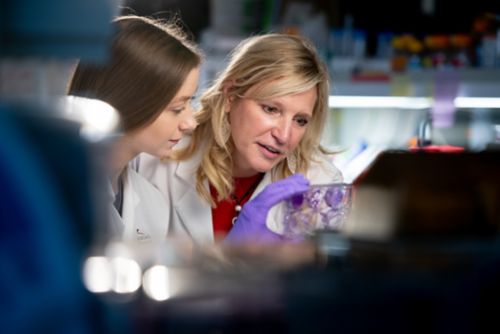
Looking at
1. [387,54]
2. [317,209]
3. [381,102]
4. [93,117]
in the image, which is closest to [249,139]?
[317,209]

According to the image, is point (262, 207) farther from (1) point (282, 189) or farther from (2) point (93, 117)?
(2) point (93, 117)

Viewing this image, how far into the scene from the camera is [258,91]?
2359 mm

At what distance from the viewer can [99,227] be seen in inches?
29.6

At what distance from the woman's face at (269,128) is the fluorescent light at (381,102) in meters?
1.66

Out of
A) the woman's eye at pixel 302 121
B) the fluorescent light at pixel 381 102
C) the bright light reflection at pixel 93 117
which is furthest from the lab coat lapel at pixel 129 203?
the fluorescent light at pixel 381 102

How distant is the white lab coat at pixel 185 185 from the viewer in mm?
2238

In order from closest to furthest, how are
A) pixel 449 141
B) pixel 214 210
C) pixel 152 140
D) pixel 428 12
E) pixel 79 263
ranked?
pixel 79 263 → pixel 152 140 → pixel 214 210 → pixel 449 141 → pixel 428 12

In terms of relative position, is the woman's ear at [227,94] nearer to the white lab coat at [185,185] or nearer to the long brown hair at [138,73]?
the white lab coat at [185,185]

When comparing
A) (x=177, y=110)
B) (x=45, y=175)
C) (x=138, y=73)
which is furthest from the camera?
(x=177, y=110)

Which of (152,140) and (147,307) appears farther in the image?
(152,140)

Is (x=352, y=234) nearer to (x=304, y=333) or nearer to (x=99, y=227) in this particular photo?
(x=304, y=333)

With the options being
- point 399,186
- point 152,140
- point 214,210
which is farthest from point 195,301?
point 214,210

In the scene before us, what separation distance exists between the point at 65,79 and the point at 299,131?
1.61 metres

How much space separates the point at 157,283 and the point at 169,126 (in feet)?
4.52
